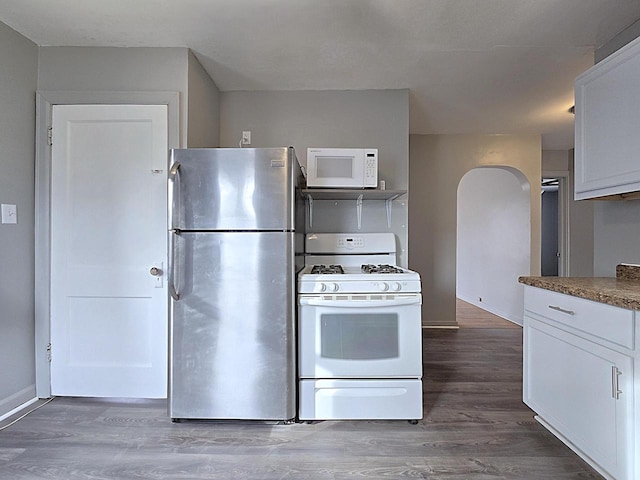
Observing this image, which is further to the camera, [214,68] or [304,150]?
[304,150]

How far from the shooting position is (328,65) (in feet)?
8.79

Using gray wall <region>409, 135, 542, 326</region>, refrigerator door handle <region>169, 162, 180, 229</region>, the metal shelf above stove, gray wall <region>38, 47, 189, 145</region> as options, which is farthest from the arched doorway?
refrigerator door handle <region>169, 162, 180, 229</region>

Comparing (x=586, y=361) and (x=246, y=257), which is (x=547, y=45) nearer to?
(x=586, y=361)

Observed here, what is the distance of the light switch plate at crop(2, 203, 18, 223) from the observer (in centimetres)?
224

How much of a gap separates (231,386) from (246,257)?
0.75 metres

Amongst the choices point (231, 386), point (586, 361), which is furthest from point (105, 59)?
point (586, 361)

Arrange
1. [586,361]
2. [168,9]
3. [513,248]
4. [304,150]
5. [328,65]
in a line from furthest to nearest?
[513,248] → [304,150] → [328,65] → [168,9] → [586,361]

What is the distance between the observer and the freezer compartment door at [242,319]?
6.98 feet

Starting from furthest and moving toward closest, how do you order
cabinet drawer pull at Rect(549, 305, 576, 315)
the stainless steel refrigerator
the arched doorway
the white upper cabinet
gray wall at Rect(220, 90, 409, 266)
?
the arched doorway
gray wall at Rect(220, 90, 409, 266)
the stainless steel refrigerator
the white upper cabinet
cabinet drawer pull at Rect(549, 305, 576, 315)

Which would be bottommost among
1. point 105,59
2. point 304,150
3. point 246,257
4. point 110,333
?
point 110,333

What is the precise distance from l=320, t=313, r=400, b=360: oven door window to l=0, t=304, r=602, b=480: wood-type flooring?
1.44 feet

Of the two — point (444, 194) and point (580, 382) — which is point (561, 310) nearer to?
point (580, 382)

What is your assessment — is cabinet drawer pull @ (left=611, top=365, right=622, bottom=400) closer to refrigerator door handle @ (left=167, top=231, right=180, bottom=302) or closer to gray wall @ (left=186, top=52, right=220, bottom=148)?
refrigerator door handle @ (left=167, top=231, right=180, bottom=302)

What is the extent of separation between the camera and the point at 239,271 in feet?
7.00
